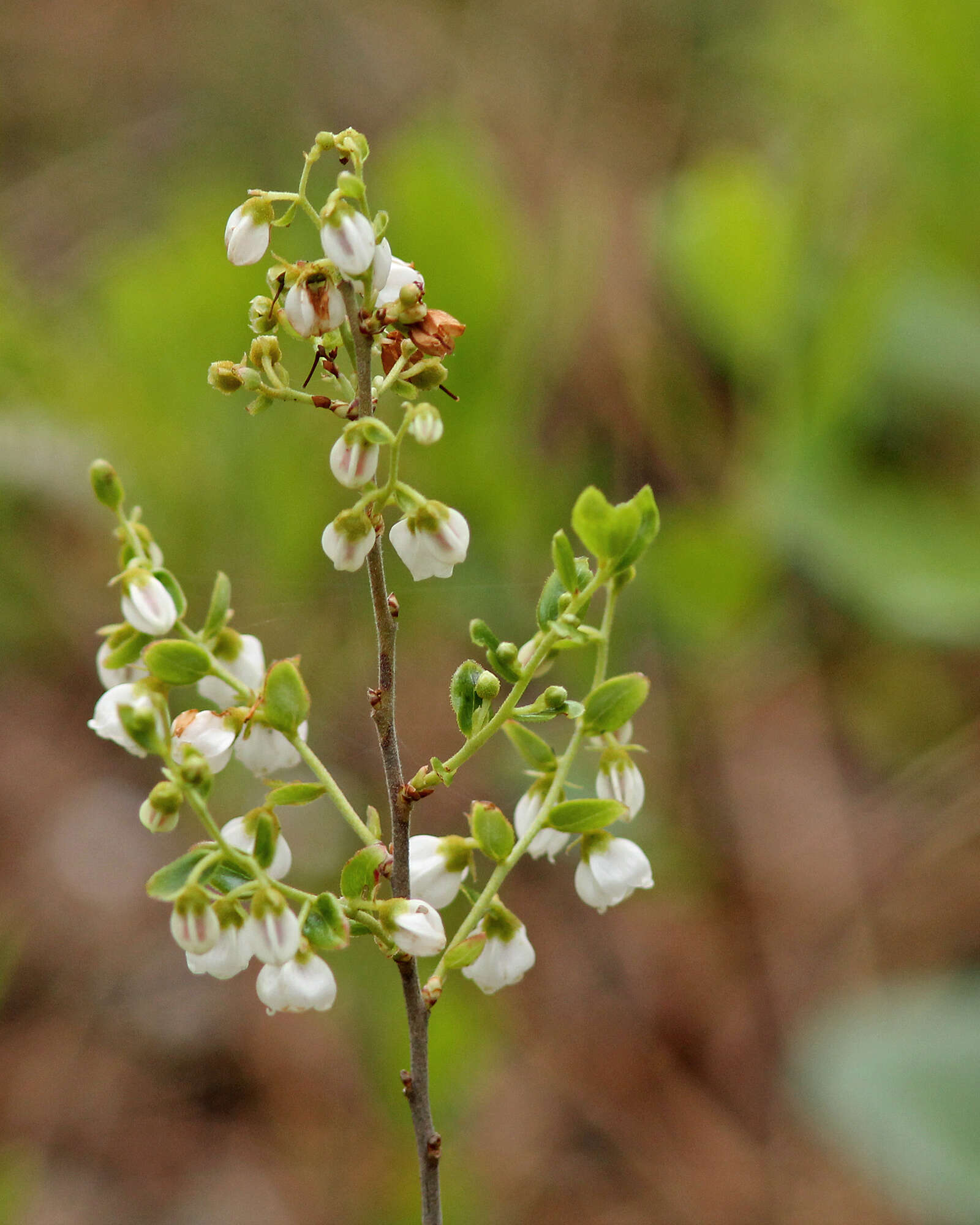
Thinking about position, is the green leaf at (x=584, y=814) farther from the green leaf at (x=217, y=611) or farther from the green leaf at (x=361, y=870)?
the green leaf at (x=217, y=611)

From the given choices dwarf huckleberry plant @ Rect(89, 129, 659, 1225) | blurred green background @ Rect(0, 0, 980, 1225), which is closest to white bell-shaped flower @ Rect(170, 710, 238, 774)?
dwarf huckleberry plant @ Rect(89, 129, 659, 1225)

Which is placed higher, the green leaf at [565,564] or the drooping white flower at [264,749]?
the green leaf at [565,564]

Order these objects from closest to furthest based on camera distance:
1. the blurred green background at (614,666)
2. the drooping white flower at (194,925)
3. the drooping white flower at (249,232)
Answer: the drooping white flower at (194,925)
the drooping white flower at (249,232)
the blurred green background at (614,666)

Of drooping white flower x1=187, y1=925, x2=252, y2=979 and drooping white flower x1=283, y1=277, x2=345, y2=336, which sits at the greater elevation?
drooping white flower x1=283, y1=277, x2=345, y2=336

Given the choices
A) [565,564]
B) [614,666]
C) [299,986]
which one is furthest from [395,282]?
[614,666]

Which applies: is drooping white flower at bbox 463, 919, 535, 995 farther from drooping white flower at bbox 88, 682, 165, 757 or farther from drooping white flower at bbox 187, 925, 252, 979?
drooping white flower at bbox 88, 682, 165, 757

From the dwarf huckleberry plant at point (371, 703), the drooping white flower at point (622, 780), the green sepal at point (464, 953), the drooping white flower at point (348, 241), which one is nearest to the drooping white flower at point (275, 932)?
the dwarf huckleberry plant at point (371, 703)

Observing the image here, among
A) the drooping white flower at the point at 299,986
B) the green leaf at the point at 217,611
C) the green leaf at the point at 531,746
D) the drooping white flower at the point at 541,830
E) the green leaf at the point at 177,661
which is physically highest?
the green leaf at the point at 217,611

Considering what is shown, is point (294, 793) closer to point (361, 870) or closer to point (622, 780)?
point (361, 870)
